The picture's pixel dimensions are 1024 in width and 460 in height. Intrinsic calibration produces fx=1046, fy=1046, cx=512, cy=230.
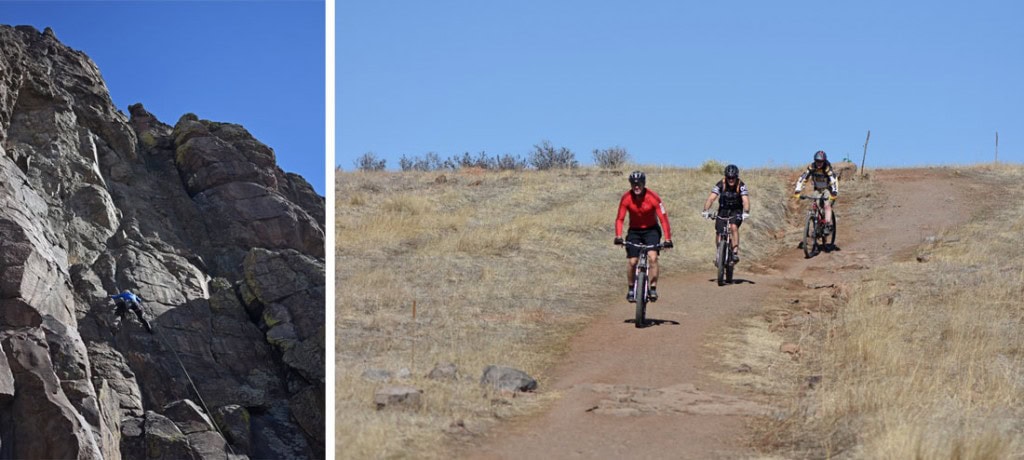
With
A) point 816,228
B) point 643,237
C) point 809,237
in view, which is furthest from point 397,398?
point 809,237

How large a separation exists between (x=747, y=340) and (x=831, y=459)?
455 centimetres

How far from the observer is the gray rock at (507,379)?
9789 mm

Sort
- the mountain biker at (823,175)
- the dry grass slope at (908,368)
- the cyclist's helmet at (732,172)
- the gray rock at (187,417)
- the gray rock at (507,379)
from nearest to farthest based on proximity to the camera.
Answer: the dry grass slope at (908,368)
the gray rock at (507,379)
the cyclist's helmet at (732,172)
the mountain biker at (823,175)
the gray rock at (187,417)

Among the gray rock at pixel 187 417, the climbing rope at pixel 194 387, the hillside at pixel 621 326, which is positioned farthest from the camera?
the climbing rope at pixel 194 387

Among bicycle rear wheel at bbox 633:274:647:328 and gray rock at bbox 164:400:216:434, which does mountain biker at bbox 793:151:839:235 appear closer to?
bicycle rear wheel at bbox 633:274:647:328

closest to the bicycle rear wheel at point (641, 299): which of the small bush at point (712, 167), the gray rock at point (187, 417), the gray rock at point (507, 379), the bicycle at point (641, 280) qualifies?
the bicycle at point (641, 280)

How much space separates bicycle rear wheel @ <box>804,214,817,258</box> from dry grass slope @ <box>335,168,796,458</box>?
97 cm

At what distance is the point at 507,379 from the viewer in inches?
390

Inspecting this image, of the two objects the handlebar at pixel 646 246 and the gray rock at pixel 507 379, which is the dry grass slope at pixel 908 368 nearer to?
the handlebar at pixel 646 246

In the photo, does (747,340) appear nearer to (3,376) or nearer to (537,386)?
(537,386)

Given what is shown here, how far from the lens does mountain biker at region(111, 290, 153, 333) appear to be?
180ft

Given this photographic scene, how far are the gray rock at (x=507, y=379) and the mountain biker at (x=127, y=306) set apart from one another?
48.0 metres

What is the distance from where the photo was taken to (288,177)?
78.2 metres

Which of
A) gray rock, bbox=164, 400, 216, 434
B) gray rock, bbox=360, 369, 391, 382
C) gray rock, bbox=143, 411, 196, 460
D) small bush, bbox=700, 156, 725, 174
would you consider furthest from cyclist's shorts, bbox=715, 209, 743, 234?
gray rock, bbox=164, 400, 216, 434
